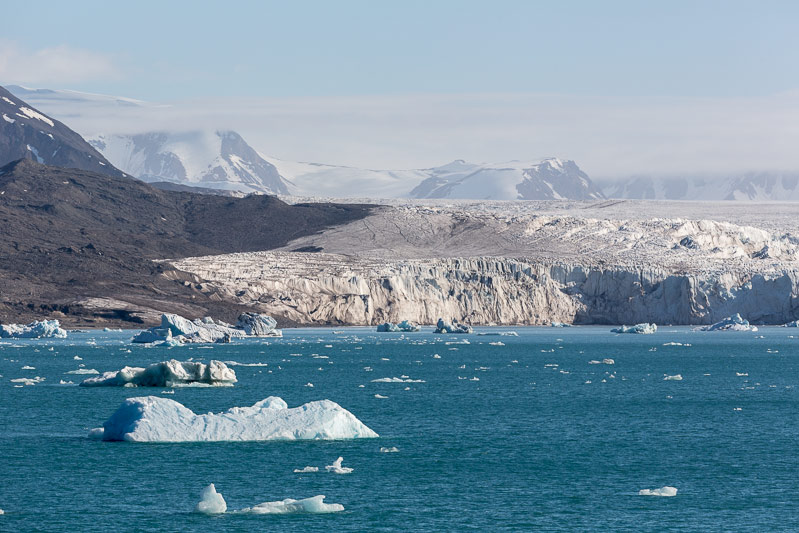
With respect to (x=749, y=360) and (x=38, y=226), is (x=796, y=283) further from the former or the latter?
(x=38, y=226)

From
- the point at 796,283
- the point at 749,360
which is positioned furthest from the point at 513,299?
the point at 749,360

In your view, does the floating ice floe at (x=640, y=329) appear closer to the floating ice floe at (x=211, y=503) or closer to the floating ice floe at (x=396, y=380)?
the floating ice floe at (x=396, y=380)

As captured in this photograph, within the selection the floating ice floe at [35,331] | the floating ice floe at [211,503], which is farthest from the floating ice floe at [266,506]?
the floating ice floe at [35,331]

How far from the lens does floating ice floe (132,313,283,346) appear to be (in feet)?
316

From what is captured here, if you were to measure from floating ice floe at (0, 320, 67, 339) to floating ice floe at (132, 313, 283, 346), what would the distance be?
1104cm

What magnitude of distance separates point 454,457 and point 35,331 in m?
82.1

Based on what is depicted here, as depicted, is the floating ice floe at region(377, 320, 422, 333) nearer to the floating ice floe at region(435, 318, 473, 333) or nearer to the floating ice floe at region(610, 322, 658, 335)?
the floating ice floe at region(435, 318, 473, 333)

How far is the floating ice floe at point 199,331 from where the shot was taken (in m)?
96.4

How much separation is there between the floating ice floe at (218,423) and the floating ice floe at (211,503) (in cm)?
937

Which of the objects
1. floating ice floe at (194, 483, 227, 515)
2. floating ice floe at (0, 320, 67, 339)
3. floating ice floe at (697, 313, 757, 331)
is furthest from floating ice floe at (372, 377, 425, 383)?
floating ice floe at (697, 313, 757, 331)

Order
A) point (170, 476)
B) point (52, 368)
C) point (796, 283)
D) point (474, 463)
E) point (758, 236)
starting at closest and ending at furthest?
point (170, 476) → point (474, 463) → point (52, 368) → point (796, 283) → point (758, 236)

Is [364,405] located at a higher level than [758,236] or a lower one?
lower

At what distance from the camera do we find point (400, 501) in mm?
29922

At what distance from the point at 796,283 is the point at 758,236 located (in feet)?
84.4
